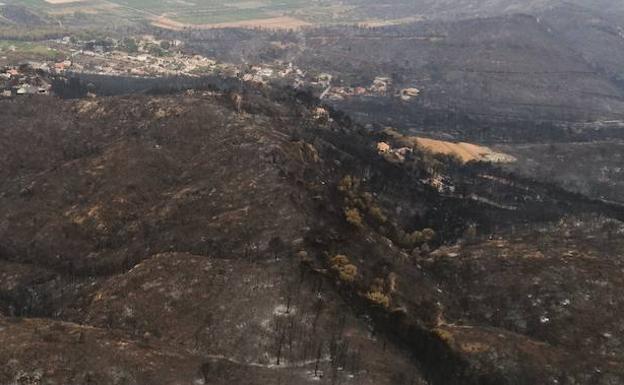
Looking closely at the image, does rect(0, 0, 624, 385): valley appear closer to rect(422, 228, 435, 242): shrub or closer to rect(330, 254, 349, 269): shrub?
rect(330, 254, 349, 269): shrub

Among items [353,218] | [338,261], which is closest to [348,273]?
[338,261]

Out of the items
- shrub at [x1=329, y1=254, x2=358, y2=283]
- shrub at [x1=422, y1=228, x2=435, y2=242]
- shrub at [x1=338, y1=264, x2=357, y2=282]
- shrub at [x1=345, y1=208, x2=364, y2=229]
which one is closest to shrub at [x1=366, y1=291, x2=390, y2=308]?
shrub at [x1=338, y1=264, x2=357, y2=282]

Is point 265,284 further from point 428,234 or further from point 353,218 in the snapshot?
point 428,234

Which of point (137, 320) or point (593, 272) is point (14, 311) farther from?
point (593, 272)

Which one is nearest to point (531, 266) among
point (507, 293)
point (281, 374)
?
point (507, 293)

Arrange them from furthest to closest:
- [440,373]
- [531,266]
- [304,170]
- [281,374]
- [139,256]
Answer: [304,170] < [531,266] < [139,256] < [440,373] < [281,374]

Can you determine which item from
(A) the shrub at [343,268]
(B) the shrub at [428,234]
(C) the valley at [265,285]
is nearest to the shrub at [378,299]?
(C) the valley at [265,285]

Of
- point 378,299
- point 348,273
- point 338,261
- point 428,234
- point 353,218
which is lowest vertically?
point 428,234

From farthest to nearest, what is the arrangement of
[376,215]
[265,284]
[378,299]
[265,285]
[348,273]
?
[376,215], [348,273], [378,299], [265,284], [265,285]
